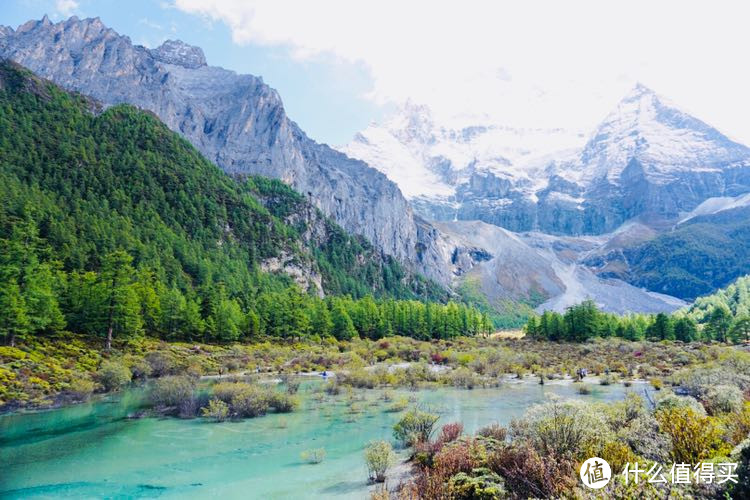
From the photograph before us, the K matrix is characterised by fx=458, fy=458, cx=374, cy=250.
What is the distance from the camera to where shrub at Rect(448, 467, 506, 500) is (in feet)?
41.3

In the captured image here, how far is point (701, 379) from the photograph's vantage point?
122ft

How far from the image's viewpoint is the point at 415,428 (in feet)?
79.3

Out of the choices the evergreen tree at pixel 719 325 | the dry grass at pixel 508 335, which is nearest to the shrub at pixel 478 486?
the evergreen tree at pixel 719 325

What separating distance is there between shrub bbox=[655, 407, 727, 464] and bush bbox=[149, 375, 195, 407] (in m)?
32.3

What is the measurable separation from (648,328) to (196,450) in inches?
3978

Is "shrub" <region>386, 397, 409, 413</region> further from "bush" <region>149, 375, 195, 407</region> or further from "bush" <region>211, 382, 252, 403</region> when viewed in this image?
"bush" <region>149, 375, 195, 407</region>

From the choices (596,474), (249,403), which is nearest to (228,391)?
(249,403)

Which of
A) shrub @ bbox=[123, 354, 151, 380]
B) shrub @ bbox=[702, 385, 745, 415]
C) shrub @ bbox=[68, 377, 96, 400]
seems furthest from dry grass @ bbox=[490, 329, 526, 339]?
shrub @ bbox=[68, 377, 96, 400]

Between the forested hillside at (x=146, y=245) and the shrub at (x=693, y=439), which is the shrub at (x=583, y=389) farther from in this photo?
the forested hillside at (x=146, y=245)

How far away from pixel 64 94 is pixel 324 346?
12609cm

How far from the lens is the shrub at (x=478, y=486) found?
41.3 feet

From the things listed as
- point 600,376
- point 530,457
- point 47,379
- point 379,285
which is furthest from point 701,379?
point 379,285

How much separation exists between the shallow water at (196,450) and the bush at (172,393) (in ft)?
6.83

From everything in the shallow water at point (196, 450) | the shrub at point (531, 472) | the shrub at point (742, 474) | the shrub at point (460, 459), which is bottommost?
the shallow water at point (196, 450)
